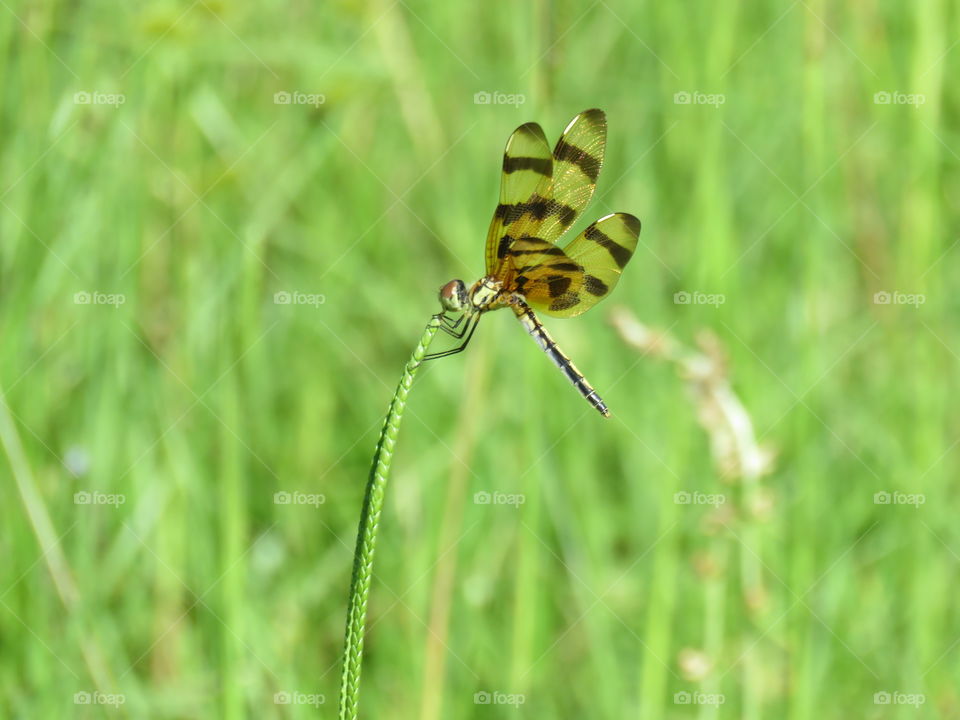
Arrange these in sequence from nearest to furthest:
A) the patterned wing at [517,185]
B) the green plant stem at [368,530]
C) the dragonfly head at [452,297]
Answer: the green plant stem at [368,530]
the dragonfly head at [452,297]
the patterned wing at [517,185]

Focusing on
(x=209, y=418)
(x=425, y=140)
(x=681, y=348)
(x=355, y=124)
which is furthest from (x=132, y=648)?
(x=355, y=124)

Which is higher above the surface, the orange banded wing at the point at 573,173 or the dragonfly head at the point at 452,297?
the orange banded wing at the point at 573,173

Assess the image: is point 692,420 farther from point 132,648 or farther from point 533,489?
point 132,648

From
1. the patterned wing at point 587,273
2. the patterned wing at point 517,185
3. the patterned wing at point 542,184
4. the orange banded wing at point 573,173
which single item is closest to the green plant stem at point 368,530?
the patterned wing at point 542,184

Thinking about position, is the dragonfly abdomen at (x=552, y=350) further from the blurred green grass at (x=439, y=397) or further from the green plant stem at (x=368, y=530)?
the green plant stem at (x=368, y=530)

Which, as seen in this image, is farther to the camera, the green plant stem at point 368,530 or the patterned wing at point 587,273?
the patterned wing at point 587,273

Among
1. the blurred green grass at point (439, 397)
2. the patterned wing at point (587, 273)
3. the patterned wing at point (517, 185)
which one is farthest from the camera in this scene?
the blurred green grass at point (439, 397)

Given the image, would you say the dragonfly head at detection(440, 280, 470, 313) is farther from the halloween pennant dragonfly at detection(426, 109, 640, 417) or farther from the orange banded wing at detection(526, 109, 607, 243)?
the orange banded wing at detection(526, 109, 607, 243)
